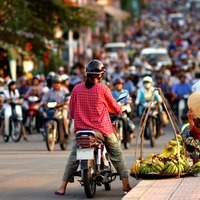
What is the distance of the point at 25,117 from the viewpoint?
101ft

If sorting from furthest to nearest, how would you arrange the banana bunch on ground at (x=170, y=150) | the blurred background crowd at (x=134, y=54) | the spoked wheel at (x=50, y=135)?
1. the blurred background crowd at (x=134, y=54)
2. the spoked wheel at (x=50, y=135)
3. the banana bunch on ground at (x=170, y=150)

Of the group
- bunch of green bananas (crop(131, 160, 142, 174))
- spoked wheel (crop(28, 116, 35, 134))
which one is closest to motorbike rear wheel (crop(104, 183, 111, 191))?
bunch of green bananas (crop(131, 160, 142, 174))

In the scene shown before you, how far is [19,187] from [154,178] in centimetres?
196

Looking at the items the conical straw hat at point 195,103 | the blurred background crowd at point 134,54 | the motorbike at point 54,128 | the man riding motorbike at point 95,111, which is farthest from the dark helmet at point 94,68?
the blurred background crowd at point 134,54

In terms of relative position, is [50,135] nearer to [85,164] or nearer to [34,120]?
[34,120]

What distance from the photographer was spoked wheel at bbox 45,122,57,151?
2327 cm

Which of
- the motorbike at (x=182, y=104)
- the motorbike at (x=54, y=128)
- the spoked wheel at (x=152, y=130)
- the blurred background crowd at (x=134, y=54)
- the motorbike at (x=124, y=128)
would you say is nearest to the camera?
the motorbike at (x=54, y=128)

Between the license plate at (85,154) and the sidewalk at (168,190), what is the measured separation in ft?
2.18

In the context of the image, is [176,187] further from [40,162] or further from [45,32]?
[45,32]

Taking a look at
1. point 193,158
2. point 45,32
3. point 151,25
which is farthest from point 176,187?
point 151,25

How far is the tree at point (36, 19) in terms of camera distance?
34.9 metres

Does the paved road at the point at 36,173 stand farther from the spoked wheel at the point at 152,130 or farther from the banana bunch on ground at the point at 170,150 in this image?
the banana bunch on ground at the point at 170,150

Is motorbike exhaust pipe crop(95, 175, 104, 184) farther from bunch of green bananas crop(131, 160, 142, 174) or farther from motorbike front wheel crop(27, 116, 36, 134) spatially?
motorbike front wheel crop(27, 116, 36, 134)

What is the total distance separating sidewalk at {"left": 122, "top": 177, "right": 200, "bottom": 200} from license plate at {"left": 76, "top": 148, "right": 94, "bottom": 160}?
665 millimetres
